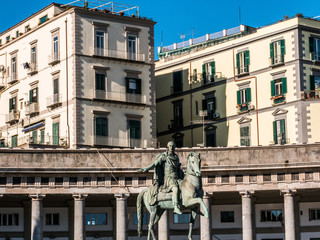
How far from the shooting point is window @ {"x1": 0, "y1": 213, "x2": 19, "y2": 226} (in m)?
88.6

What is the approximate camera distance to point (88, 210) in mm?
90500

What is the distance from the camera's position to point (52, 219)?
8962 centimetres

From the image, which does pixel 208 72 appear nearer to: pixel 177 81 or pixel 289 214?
pixel 177 81

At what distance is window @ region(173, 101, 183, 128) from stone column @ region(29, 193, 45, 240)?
96.1 feet

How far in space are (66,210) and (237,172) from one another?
17.1m

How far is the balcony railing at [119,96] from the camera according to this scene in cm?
9675

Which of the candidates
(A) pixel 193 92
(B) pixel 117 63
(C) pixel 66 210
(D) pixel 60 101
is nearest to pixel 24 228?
(C) pixel 66 210

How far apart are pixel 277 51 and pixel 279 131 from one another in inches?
350

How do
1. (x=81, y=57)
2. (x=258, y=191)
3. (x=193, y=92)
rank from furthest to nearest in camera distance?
(x=193, y=92), (x=81, y=57), (x=258, y=191)

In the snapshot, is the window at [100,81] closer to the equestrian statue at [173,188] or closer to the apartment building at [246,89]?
the apartment building at [246,89]

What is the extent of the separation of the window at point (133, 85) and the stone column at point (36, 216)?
19.3 meters

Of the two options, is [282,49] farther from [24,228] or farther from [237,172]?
[24,228]

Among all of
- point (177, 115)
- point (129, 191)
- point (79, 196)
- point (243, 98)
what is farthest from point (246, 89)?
point (79, 196)

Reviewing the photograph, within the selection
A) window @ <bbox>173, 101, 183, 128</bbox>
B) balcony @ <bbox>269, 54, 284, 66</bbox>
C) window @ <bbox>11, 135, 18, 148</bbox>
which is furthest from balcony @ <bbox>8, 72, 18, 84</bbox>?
balcony @ <bbox>269, 54, 284, 66</bbox>
